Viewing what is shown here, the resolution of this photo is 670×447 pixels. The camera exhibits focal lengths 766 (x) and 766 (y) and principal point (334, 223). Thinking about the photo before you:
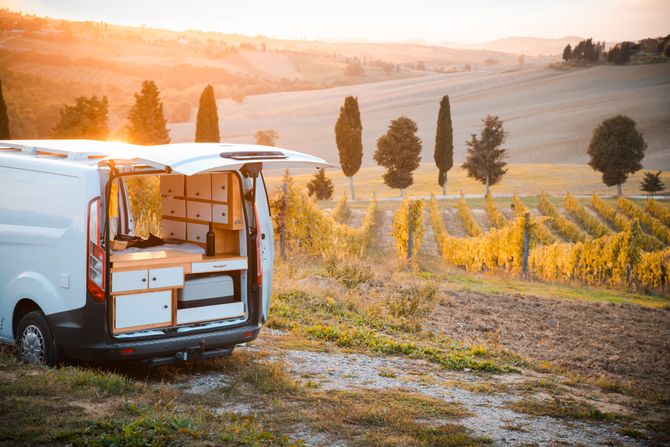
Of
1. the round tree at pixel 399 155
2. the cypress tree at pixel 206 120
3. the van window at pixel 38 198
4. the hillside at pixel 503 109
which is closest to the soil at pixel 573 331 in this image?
the van window at pixel 38 198

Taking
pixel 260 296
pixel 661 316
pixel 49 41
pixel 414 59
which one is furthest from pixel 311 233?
pixel 414 59

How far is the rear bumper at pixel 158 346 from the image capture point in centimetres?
704

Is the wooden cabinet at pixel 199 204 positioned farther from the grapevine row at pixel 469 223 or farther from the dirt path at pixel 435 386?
the grapevine row at pixel 469 223

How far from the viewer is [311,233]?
71.7 ft

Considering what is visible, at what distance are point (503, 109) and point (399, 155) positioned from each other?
48717 mm

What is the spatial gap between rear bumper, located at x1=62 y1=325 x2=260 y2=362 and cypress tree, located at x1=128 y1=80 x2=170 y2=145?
152 ft

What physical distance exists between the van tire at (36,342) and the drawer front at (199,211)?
2054 millimetres

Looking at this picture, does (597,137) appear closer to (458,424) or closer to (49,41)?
(49,41)

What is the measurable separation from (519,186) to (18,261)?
6232cm

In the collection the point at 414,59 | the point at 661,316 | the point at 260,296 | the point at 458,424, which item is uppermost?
the point at 414,59

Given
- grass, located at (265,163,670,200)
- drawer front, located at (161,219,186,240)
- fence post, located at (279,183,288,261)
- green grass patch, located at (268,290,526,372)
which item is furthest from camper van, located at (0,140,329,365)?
grass, located at (265,163,670,200)

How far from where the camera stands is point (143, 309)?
290 inches

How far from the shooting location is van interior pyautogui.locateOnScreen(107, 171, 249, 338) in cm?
731

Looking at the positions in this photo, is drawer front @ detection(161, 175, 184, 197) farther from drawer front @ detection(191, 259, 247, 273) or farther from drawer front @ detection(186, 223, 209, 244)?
drawer front @ detection(191, 259, 247, 273)
